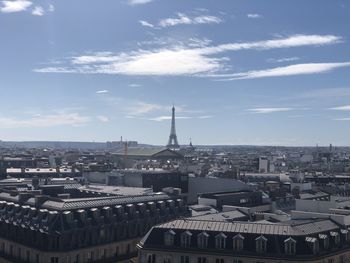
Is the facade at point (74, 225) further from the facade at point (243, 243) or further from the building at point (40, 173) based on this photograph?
the building at point (40, 173)

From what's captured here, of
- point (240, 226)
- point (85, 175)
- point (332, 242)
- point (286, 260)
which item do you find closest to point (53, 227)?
point (240, 226)

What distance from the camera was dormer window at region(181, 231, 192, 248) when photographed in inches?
3179

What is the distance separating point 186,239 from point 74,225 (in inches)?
822

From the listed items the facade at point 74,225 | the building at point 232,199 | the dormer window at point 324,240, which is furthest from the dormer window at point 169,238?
the building at point 232,199

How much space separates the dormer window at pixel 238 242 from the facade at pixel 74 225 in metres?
26.7

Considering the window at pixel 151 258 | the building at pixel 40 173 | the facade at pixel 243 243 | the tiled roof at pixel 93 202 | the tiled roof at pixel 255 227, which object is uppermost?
the building at pixel 40 173

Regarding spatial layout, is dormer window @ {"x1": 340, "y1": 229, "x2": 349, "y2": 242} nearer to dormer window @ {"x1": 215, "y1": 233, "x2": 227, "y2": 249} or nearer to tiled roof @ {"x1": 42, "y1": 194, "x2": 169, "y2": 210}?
dormer window @ {"x1": 215, "y1": 233, "x2": 227, "y2": 249}

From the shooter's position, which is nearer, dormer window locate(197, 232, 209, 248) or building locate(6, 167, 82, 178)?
dormer window locate(197, 232, 209, 248)

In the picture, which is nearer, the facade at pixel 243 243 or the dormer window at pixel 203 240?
the facade at pixel 243 243

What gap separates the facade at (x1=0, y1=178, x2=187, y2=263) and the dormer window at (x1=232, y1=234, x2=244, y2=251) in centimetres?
2673

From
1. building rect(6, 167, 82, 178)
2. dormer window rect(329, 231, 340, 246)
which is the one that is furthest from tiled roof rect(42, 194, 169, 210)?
building rect(6, 167, 82, 178)

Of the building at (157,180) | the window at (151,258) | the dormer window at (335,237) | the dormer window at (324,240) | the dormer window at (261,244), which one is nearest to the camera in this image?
the dormer window at (261,244)

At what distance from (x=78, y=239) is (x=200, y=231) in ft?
72.8

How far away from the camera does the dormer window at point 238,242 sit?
78.1m
